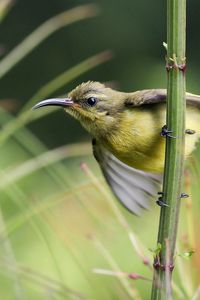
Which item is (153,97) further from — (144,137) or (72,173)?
(72,173)

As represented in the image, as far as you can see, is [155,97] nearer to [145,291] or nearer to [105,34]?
[145,291]

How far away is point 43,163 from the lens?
2.58 metres

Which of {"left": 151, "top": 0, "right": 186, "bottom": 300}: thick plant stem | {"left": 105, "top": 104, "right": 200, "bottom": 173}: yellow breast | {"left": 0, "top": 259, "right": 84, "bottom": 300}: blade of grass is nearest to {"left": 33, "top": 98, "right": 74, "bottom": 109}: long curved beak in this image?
{"left": 105, "top": 104, "right": 200, "bottom": 173}: yellow breast

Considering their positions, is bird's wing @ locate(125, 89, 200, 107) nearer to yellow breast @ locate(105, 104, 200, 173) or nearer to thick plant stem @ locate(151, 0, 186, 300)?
yellow breast @ locate(105, 104, 200, 173)

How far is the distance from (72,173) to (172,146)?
263cm

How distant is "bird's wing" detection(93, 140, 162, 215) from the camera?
269 cm

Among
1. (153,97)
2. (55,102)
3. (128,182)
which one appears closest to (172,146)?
(153,97)

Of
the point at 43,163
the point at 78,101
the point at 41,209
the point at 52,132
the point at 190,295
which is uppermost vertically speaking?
the point at 52,132

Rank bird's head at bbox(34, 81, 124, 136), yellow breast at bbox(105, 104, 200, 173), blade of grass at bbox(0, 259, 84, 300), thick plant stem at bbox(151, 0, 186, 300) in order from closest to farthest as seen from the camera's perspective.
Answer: thick plant stem at bbox(151, 0, 186, 300)
blade of grass at bbox(0, 259, 84, 300)
yellow breast at bbox(105, 104, 200, 173)
bird's head at bbox(34, 81, 124, 136)

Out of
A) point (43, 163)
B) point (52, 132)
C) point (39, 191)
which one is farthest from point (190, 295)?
point (52, 132)

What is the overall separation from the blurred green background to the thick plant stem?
0.23 ft

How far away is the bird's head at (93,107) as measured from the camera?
2.57 metres

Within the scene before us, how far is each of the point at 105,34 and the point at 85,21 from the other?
0.27m

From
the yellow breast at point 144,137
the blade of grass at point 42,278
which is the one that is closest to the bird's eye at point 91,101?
the yellow breast at point 144,137
